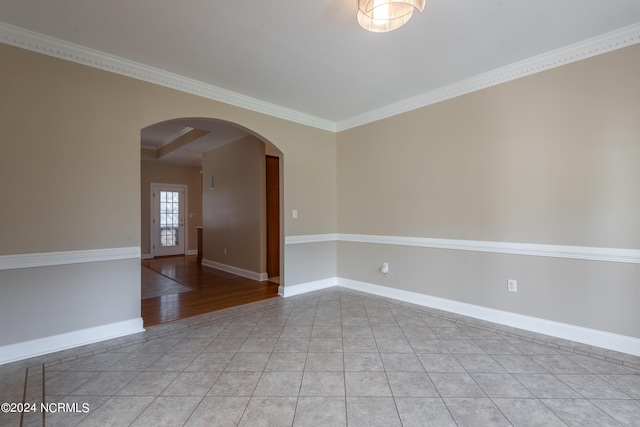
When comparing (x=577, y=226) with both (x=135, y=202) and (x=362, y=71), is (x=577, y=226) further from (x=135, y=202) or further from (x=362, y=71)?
(x=135, y=202)

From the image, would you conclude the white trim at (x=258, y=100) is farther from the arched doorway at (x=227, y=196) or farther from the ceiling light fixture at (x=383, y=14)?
the ceiling light fixture at (x=383, y=14)

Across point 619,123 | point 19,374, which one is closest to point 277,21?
point 619,123

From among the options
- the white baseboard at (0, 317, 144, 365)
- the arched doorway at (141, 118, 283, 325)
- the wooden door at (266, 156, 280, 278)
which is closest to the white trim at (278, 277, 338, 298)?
the arched doorway at (141, 118, 283, 325)

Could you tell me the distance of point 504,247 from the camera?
10.5ft

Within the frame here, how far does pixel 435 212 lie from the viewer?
380 centimetres

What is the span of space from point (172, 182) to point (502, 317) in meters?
8.98

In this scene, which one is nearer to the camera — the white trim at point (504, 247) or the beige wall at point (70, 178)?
the beige wall at point (70, 178)

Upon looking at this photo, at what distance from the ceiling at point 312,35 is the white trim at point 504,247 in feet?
6.19

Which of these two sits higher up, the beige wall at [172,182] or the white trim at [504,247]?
the beige wall at [172,182]

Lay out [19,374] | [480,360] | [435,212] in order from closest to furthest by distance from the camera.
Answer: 1. [19,374]
2. [480,360]
3. [435,212]

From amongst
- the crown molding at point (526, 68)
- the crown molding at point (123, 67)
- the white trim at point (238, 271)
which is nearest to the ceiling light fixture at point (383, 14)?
the crown molding at point (526, 68)

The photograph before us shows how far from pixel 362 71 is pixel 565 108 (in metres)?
2.00

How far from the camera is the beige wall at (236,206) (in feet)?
17.8

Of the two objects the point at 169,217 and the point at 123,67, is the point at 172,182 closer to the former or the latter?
the point at 169,217
